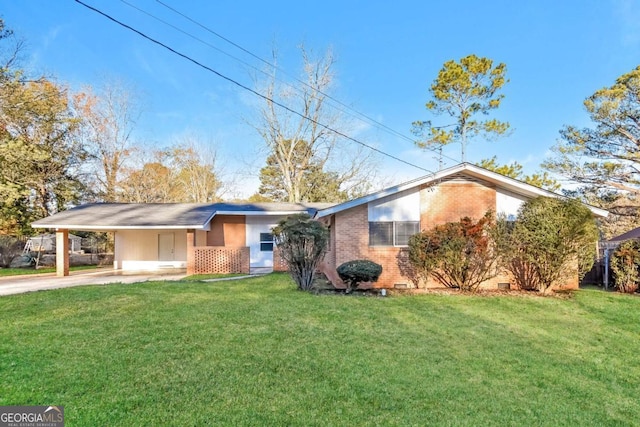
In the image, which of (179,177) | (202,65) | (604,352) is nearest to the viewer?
(604,352)

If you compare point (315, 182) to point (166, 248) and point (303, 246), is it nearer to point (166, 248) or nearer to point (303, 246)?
point (166, 248)

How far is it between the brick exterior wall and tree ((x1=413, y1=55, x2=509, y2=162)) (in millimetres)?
12498

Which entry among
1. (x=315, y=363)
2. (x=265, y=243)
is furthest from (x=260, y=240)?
(x=315, y=363)

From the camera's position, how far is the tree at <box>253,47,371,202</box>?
26266 millimetres

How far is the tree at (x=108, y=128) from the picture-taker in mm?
25188

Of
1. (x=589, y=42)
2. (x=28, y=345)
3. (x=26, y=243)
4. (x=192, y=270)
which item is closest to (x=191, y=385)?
(x=28, y=345)

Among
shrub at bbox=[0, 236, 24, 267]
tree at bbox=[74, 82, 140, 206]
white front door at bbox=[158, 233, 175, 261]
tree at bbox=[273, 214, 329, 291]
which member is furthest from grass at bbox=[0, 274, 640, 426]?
tree at bbox=[74, 82, 140, 206]

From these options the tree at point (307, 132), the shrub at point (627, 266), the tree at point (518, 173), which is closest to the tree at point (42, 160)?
the tree at point (307, 132)

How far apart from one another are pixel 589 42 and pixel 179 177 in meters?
29.0

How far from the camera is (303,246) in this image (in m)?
10.0

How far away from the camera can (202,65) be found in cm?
747

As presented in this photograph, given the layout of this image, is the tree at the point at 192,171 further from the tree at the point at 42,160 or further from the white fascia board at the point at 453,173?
the white fascia board at the point at 453,173

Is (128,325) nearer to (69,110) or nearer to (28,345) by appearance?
(28,345)

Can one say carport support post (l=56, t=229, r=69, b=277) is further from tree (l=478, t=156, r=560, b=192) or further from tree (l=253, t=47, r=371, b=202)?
tree (l=478, t=156, r=560, b=192)
